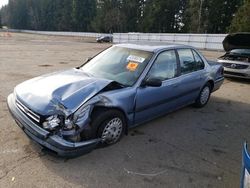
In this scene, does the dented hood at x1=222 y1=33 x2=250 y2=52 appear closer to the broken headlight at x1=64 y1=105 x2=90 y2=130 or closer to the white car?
the white car

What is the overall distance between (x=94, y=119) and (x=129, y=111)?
658 mm

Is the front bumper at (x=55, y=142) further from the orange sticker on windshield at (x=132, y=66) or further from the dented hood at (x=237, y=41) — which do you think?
the dented hood at (x=237, y=41)

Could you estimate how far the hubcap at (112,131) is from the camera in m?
3.42

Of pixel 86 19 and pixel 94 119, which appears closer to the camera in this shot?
pixel 94 119

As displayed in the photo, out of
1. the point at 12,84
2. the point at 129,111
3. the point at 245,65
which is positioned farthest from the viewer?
the point at 245,65

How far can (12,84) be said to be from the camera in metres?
6.91

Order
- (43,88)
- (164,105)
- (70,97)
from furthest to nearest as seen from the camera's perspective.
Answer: (164,105)
(43,88)
(70,97)

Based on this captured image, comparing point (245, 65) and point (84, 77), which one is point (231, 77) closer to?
point (245, 65)

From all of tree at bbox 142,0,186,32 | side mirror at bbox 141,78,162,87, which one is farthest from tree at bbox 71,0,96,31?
side mirror at bbox 141,78,162,87

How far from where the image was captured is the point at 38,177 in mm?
2828

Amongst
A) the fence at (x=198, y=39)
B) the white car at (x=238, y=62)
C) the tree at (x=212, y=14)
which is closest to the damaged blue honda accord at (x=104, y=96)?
the white car at (x=238, y=62)

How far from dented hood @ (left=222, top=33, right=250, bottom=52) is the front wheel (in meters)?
8.60

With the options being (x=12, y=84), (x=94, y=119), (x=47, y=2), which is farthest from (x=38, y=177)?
(x=47, y=2)

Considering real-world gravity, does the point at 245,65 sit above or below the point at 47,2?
below
